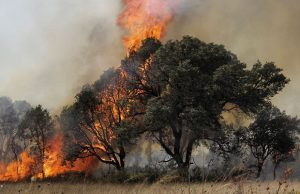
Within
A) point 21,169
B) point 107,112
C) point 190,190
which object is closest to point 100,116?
point 107,112

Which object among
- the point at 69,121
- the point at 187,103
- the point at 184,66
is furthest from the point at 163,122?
→ the point at 69,121

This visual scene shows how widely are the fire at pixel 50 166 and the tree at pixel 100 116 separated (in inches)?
121

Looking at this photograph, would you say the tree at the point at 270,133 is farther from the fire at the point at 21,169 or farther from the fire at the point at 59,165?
the fire at the point at 21,169

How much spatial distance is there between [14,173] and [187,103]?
4124 cm

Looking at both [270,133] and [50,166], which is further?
[50,166]

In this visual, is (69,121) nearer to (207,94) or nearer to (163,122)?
(163,122)

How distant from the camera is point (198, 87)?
1694 inches

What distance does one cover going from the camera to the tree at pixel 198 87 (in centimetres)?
4212

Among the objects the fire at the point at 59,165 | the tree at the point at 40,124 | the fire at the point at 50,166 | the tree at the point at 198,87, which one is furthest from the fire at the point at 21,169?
the tree at the point at 198,87

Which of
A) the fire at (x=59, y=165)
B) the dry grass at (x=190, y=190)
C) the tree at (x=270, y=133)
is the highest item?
the tree at (x=270, y=133)

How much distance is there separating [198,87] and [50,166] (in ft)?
89.8

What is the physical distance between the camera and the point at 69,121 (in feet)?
171

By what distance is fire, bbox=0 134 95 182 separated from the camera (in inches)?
2283

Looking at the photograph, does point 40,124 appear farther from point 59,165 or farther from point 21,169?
point 59,165
